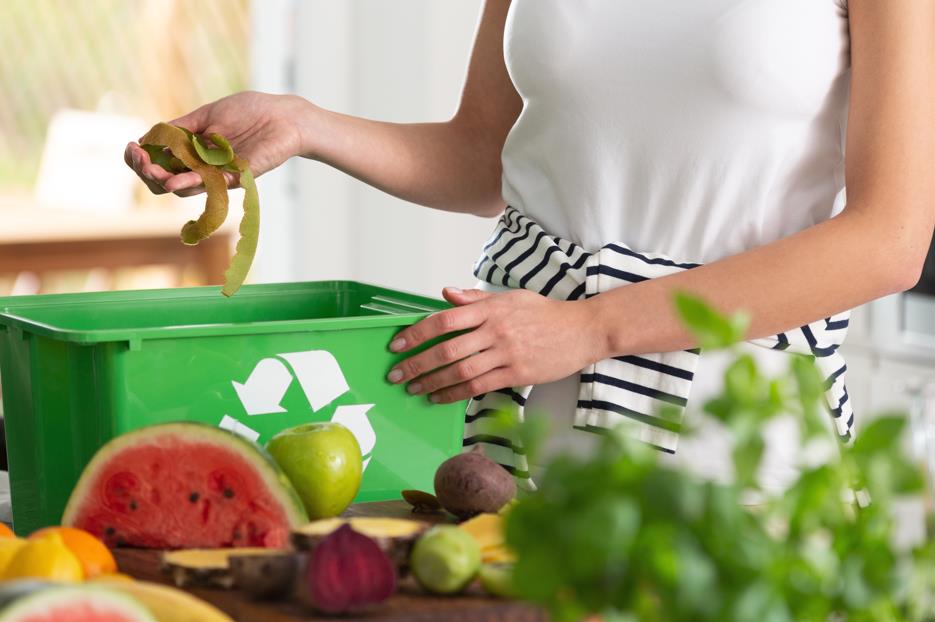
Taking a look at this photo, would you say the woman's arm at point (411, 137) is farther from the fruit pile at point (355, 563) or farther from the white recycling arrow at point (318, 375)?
the fruit pile at point (355, 563)

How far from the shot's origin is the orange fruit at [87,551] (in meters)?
0.71

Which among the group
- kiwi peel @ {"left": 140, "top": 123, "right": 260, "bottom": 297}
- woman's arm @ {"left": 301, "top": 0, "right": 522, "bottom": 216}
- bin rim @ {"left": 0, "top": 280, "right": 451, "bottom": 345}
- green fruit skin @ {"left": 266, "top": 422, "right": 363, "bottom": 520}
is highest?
woman's arm @ {"left": 301, "top": 0, "right": 522, "bottom": 216}

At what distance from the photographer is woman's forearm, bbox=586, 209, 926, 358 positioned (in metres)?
1.02

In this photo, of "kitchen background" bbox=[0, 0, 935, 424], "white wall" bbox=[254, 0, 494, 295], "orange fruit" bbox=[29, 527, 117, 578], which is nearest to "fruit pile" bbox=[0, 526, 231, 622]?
"orange fruit" bbox=[29, 527, 117, 578]

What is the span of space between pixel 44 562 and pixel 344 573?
161 mm

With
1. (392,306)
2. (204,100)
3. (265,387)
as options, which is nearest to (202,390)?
(265,387)

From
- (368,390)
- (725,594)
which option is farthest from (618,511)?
(368,390)

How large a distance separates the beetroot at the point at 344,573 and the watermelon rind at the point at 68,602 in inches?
3.4

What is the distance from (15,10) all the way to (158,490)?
179 inches

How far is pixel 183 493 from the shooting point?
0.81 m

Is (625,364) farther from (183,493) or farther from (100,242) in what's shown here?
(100,242)

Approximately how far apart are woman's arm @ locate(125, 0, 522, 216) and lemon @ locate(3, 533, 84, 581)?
24.8 inches

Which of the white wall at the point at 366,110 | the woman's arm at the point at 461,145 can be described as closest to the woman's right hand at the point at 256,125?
the woman's arm at the point at 461,145

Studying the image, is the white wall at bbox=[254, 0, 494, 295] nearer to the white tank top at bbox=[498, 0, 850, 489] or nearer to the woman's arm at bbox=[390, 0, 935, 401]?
the white tank top at bbox=[498, 0, 850, 489]
